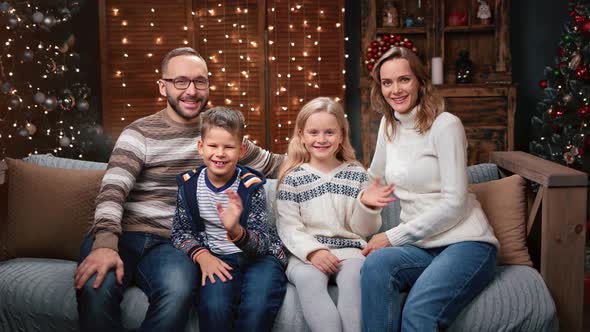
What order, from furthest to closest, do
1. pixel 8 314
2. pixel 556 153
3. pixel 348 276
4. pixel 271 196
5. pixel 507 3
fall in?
pixel 507 3, pixel 556 153, pixel 271 196, pixel 8 314, pixel 348 276

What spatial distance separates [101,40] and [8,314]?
3.65 metres

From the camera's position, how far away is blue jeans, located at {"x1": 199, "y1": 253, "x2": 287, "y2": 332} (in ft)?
6.19

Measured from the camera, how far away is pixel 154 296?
1.97 metres

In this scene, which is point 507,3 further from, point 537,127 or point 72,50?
point 72,50

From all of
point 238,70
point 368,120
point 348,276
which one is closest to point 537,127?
point 368,120

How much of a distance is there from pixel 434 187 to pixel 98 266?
1120 millimetres

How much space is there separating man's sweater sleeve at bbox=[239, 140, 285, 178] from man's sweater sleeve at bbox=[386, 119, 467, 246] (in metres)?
0.64

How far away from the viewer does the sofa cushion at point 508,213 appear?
7.55ft

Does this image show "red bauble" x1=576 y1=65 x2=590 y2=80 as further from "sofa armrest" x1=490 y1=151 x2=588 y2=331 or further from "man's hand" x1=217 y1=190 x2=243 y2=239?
"man's hand" x1=217 y1=190 x2=243 y2=239

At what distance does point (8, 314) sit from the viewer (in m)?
2.18

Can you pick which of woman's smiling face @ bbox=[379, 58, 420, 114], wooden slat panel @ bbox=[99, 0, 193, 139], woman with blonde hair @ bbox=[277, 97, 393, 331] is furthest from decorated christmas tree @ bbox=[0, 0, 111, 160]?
woman's smiling face @ bbox=[379, 58, 420, 114]

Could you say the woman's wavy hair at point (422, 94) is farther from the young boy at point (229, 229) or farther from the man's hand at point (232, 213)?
the man's hand at point (232, 213)

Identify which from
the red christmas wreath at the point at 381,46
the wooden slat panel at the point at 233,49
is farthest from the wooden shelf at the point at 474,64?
the wooden slat panel at the point at 233,49

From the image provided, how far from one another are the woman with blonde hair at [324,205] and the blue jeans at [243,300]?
0.09m
